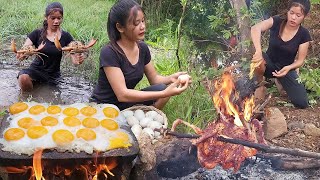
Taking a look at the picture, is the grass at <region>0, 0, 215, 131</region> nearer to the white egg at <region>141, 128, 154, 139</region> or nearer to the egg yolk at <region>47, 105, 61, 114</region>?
the white egg at <region>141, 128, 154, 139</region>

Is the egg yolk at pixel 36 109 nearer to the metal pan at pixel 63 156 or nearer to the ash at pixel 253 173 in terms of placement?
the metal pan at pixel 63 156

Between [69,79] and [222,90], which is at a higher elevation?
[222,90]

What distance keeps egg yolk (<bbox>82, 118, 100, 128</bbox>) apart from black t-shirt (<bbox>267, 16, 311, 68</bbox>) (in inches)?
119

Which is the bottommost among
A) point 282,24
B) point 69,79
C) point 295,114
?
point 69,79

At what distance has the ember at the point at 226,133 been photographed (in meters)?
3.52

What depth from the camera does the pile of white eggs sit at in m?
3.93

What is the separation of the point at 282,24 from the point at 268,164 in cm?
250

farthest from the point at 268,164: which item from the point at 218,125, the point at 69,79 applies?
the point at 69,79

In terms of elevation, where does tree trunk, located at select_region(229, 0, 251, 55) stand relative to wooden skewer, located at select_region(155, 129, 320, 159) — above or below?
above

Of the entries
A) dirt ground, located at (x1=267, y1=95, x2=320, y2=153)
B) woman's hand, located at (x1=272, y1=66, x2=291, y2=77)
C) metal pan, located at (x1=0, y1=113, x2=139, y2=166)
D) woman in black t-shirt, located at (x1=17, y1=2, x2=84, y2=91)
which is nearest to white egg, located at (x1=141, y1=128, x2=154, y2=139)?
metal pan, located at (x1=0, y1=113, x2=139, y2=166)

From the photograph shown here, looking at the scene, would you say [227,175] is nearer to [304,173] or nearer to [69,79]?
[304,173]

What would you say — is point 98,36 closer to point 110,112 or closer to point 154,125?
point 154,125

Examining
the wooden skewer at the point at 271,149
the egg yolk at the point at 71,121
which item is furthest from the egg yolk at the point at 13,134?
the wooden skewer at the point at 271,149

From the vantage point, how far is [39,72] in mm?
5992
